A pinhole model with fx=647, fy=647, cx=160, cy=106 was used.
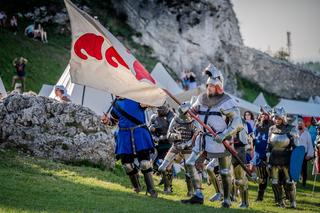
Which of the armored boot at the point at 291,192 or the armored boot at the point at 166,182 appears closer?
the armored boot at the point at 166,182

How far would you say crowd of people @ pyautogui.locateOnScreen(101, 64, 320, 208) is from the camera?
1095 centimetres

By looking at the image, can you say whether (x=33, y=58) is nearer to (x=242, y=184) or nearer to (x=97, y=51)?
(x=242, y=184)

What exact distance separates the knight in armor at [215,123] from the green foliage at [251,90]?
4353 cm

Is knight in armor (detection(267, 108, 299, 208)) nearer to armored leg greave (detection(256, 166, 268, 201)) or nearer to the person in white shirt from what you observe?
armored leg greave (detection(256, 166, 268, 201))

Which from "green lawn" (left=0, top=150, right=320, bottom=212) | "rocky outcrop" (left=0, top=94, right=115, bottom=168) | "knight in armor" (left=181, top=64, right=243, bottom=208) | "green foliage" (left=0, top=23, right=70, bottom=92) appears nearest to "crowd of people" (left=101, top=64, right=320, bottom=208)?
"knight in armor" (left=181, top=64, right=243, bottom=208)

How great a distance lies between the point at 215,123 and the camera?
10.9 metres

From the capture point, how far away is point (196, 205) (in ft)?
35.1

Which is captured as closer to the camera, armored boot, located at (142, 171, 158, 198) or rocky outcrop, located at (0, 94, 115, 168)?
armored boot, located at (142, 171, 158, 198)

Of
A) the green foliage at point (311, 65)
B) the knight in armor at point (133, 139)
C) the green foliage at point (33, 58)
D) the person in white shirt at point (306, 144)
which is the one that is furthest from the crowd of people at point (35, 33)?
the green foliage at point (311, 65)

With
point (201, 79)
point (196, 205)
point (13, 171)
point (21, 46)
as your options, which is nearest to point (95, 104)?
point (13, 171)

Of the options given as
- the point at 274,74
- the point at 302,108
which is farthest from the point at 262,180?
the point at 274,74

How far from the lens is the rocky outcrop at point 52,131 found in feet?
45.7

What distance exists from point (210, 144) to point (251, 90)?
47284mm

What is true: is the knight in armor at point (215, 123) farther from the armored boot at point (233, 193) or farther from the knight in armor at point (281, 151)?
the knight in armor at point (281, 151)
